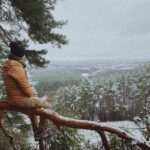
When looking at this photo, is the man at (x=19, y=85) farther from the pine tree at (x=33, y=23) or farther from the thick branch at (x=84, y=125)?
the pine tree at (x=33, y=23)

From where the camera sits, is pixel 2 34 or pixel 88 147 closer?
pixel 88 147

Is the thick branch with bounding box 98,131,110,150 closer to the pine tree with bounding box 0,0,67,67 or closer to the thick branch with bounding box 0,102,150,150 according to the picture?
the thick branch with bounding box 0,102,150,150

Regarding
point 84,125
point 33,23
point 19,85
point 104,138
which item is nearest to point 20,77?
point 19,85

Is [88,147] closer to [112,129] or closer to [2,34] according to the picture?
[112,129]

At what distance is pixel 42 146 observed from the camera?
5941mm

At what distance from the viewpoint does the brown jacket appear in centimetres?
574

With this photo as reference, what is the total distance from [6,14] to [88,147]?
16.3 feet

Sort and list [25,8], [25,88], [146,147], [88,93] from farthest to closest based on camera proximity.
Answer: [88,93] < [25,8] < [25,88] < [146,147]

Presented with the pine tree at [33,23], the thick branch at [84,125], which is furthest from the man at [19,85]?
the pine tree at [33,23]

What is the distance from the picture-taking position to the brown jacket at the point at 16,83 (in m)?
5.74

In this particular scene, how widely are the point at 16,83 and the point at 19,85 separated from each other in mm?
69

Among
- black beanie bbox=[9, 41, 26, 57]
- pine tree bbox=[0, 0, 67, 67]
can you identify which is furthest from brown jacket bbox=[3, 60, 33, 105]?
pine tree bbox=[0, 0, 67, 67]

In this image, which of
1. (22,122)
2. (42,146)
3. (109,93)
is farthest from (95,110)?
(42,146)

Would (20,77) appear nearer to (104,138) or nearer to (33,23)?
(104,138)
